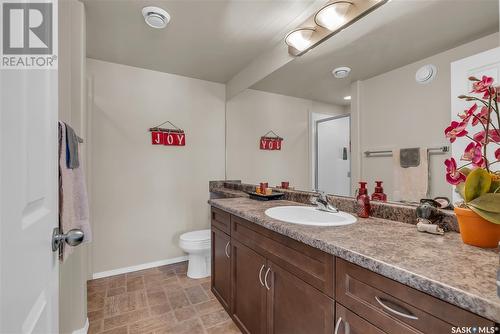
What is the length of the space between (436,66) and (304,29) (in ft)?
3.18

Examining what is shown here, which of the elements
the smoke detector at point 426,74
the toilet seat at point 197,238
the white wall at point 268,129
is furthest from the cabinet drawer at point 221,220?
the smoke detector at point 426,74

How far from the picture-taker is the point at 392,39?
1.35m

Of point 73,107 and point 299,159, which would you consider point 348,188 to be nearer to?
point 299,159

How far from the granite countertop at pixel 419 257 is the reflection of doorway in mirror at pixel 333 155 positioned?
1.67 feet

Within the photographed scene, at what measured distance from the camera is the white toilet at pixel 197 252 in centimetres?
239

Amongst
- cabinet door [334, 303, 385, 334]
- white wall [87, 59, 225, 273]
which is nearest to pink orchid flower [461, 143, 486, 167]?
cabinet door [334, 303, 385, 334]

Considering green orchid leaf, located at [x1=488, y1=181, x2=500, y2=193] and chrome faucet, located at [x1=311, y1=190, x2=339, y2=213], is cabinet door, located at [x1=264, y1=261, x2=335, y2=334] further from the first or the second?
green orchid leaf, located at [x1=488, y1=181, x2=500, y2=193]

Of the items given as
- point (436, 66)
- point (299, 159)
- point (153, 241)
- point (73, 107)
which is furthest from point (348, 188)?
point (153, 241)

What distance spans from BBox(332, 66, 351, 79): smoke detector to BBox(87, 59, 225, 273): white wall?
1771 mm

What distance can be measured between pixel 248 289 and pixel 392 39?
5.77ft

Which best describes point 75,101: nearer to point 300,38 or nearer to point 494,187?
point 300,38

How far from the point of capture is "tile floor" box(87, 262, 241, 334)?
1710 mm

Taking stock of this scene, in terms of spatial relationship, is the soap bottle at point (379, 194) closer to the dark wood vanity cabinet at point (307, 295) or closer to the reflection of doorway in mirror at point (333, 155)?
the reflection of doorway in mirror at point (333, 155)

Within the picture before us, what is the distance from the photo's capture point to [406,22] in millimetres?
1278
